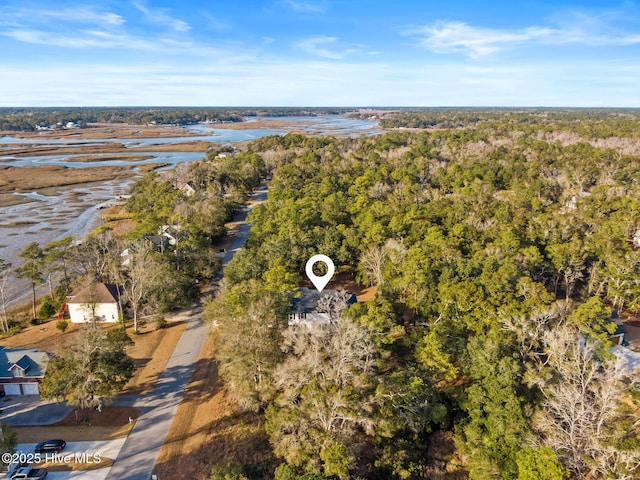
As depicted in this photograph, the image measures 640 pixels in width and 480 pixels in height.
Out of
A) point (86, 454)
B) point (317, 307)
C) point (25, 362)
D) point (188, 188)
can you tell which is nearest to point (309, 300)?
point (317, 307)

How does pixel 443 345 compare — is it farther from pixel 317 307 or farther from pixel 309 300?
pixel 309 300

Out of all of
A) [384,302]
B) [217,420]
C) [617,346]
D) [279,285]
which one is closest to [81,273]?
[279,285]

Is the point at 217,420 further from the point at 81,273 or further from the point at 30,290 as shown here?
the point at 30,290

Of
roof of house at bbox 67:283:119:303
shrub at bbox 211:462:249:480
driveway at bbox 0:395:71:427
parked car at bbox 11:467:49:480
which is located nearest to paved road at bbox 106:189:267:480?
parked car at bbox 11:467:49:480

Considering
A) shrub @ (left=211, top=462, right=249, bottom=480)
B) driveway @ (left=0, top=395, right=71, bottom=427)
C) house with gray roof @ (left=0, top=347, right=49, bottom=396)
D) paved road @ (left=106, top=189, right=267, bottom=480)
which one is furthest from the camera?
house with gray roof @ (left=0, top=347, right=49, bottom=396)

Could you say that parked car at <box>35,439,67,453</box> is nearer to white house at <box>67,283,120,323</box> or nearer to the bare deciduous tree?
white house at <box>67,283,120,323</box>

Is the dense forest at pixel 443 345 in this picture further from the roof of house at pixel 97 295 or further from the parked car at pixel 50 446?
the roof of house at pixel 97 295

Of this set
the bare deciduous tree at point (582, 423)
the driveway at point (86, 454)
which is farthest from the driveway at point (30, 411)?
the bare deciduous tree at point (582, 423)
